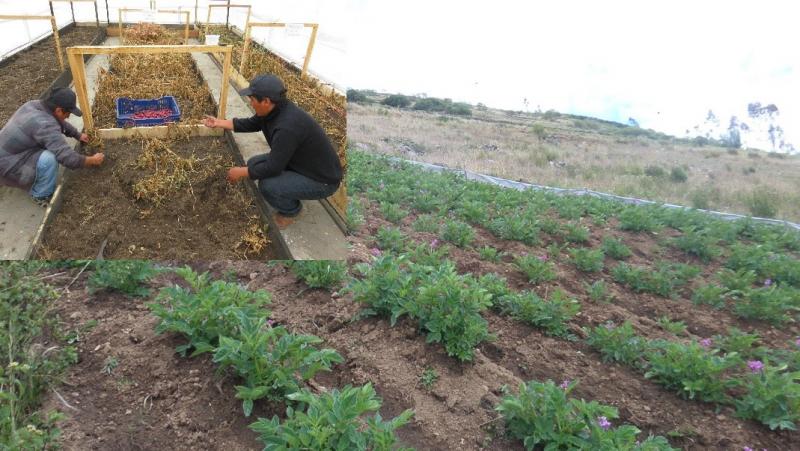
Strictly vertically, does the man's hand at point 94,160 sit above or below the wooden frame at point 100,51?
below

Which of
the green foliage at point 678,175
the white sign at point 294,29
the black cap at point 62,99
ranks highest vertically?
the white sign at point 294,29

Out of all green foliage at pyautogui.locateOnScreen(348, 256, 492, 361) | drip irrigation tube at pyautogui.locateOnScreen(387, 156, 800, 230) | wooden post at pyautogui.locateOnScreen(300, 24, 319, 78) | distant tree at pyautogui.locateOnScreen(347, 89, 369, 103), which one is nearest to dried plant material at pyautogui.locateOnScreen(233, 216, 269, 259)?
green foliage at pyautogui.locateOnScreen(348, 256, 492, 361)

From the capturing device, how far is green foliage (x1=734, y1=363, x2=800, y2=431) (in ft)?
9.66

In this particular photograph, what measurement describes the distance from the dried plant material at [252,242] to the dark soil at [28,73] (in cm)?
274

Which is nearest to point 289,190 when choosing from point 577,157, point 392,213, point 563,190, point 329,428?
point 329,428

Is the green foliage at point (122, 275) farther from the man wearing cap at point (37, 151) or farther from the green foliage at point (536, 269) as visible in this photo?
the green foliage at point (536, 269)

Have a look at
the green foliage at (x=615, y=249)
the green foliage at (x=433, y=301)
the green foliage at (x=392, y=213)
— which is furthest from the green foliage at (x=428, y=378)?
the green foliage at (x=615, y=249)

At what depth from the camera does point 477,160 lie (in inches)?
348

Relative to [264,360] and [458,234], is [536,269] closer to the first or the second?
[458,234]

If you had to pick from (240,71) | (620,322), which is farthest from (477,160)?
(620,322)

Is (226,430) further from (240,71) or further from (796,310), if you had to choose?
(796,310)

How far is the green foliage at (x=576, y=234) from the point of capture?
596 cm

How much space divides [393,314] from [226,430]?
1227 mm

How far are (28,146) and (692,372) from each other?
14.4 ft
